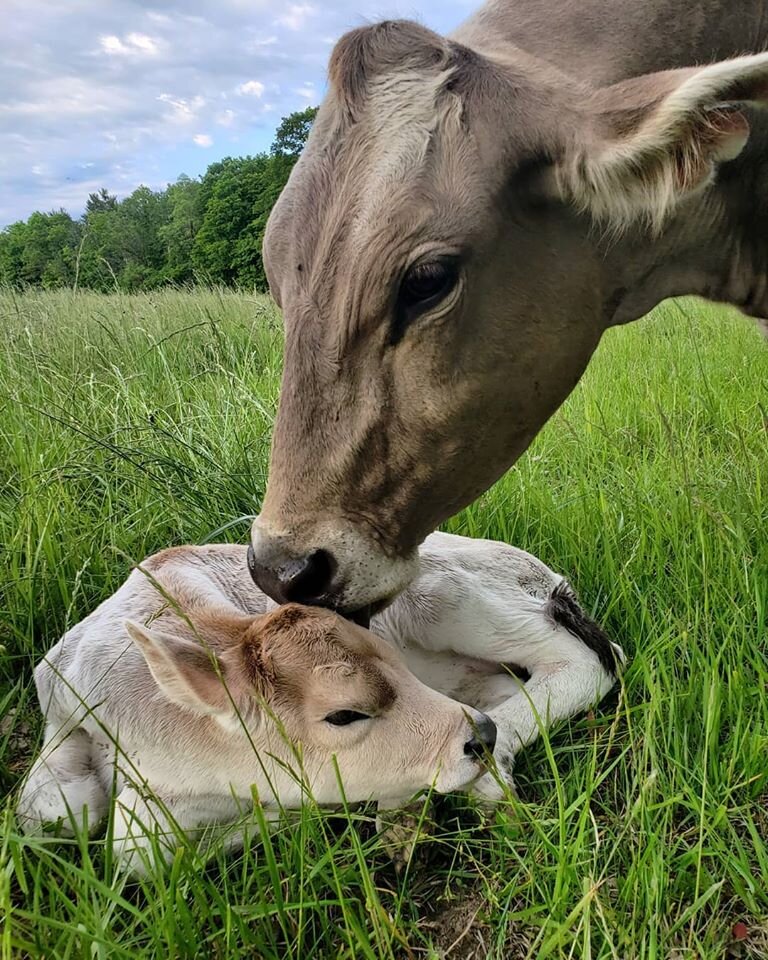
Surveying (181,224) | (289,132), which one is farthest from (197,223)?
(289,132)

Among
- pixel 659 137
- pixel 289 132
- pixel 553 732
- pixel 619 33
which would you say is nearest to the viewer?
pixel 659 137

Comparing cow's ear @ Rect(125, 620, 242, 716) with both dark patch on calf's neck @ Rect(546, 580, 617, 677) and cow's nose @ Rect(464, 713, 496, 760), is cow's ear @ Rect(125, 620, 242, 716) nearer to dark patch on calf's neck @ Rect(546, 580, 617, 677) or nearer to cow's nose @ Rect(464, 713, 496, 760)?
cow's nose @ Rect(464, 713, 496, 760)

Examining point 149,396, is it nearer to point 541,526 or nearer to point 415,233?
point 541,526

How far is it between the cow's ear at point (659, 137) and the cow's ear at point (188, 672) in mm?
1642

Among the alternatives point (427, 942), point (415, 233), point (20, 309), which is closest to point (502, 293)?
point (415, 233)

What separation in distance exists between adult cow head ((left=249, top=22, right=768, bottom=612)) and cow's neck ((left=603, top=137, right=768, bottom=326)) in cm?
15

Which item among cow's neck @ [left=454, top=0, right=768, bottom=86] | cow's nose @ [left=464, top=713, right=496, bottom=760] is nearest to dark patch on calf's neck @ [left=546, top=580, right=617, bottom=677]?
cow's nose @ [left=464, top=713, right=496, bottom=760]

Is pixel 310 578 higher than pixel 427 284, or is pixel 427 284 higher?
pixel 427 284

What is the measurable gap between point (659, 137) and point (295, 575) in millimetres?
1487

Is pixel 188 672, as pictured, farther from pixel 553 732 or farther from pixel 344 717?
pixel 553 732

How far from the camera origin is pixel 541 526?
12.3 ft

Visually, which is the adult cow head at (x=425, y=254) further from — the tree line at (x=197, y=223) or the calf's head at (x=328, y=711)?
the tree line at (x=197, y=223)

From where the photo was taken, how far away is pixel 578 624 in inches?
110

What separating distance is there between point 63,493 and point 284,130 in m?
35.1
